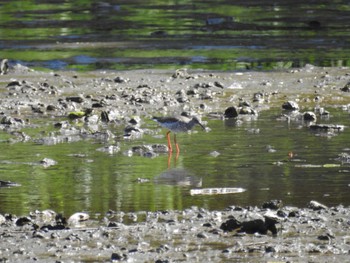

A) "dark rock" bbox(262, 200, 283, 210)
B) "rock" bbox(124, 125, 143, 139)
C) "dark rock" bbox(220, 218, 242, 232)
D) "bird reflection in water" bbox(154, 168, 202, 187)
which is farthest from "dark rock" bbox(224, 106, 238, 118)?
"dark rock" bbox(220, 218, 242, 232)

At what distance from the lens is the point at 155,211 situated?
9.38m

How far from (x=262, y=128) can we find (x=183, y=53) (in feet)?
29.0

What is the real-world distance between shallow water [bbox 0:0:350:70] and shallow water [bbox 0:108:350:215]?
290 inches

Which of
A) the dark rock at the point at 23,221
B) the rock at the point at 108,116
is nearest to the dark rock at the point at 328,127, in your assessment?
the rock at the point at 108,116

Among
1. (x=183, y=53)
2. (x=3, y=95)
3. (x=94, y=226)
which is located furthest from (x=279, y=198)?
(x=183, y=53)

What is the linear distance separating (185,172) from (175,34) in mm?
14926

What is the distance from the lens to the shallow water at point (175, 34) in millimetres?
21703

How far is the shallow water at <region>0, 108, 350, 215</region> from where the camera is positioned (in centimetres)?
991

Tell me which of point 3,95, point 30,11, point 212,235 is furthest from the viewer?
point 30,11

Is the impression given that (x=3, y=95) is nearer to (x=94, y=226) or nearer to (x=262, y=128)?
(x=262, y=128)

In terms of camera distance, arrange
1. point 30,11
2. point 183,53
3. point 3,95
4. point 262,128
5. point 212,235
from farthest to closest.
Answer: point 30,11, point 183,53, point 3,95, point 262,128, point 212,235

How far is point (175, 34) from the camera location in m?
26.0

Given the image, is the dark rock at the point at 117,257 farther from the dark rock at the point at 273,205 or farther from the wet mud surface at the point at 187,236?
the dark rock at the point at 273,205

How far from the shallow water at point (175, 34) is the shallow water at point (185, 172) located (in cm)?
736
